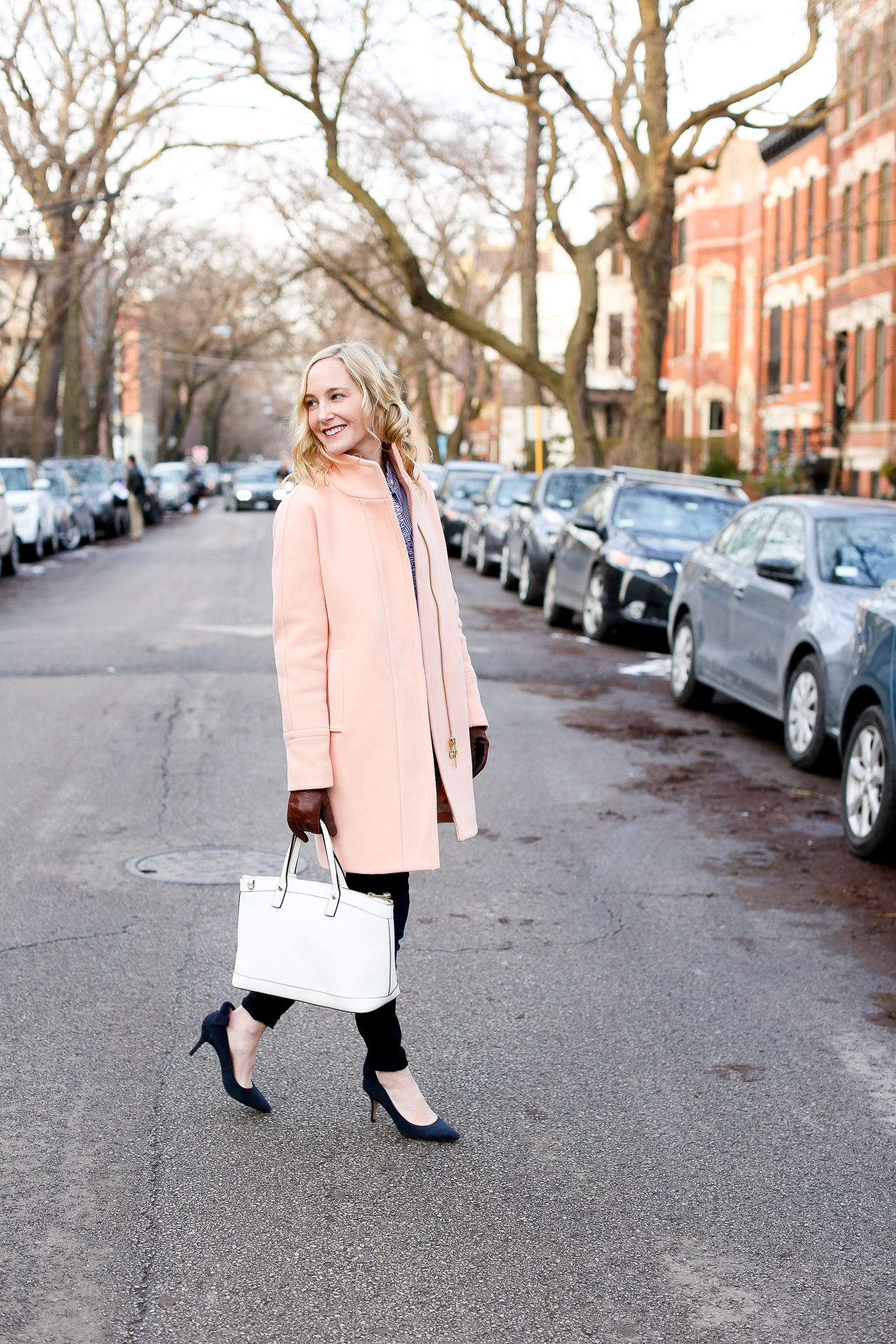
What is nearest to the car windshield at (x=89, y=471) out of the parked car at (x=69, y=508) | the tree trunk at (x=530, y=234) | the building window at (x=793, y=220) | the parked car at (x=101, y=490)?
the parked car at (x=101, y=490)

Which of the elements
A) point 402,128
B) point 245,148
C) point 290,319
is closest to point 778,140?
point 402,128

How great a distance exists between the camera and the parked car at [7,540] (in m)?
21.0

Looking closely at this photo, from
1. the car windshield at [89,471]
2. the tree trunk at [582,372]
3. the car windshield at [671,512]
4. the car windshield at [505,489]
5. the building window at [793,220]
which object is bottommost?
the car windshield at [671,512]

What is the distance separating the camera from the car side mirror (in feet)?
30.5

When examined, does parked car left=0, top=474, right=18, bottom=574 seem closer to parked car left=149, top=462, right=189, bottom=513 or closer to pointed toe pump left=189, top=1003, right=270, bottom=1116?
pointed toe pump left=189, top=1003, right=270, bottom=1116

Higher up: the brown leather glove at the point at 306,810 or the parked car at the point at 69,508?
the parked car at the point at 69,508

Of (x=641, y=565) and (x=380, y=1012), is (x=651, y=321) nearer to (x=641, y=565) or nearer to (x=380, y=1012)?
(x=641, y=565)

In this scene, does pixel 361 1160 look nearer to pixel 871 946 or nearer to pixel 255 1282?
pixel 255 1282

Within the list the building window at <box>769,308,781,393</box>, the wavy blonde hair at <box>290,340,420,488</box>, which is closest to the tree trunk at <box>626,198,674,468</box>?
the building window at <box>769,308,781,393</box>

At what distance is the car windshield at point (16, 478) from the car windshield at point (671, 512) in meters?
12.7

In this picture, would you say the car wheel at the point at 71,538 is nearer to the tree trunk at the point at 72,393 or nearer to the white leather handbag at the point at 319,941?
the tree trunk at the point at 72,393

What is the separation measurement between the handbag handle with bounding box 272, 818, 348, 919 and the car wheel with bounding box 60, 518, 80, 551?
24.7 metres

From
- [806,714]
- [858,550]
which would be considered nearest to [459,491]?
[858,550]

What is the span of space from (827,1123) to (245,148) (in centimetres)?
3117
